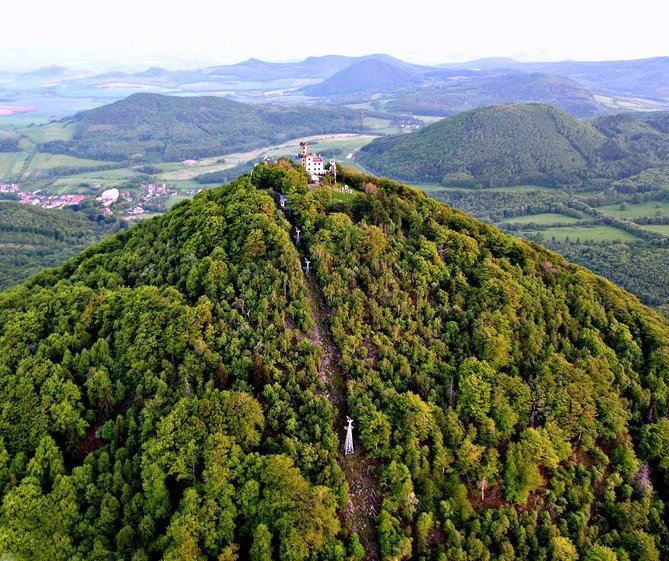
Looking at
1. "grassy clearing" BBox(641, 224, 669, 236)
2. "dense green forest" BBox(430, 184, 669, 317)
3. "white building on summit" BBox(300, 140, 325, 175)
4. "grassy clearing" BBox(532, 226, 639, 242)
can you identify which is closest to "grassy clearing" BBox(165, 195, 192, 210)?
"dense green forest" BBox(430, 184, 669, 317)

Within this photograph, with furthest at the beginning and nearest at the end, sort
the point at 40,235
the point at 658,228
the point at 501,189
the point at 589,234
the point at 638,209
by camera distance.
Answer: the point at 501,189 < the point at 638,209 < the point at 658,228 < the point at 589,234 < the point at 40,235

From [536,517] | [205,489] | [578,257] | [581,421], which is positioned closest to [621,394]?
[581,421]

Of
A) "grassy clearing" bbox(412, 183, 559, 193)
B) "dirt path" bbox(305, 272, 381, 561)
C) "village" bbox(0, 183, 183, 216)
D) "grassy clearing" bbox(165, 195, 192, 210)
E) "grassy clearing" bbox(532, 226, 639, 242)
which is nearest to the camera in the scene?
"dirt path" bbox(305, 272, 381, 561)

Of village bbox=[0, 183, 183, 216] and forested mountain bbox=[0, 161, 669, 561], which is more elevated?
forested mountain bbox=[0, 161, 669, 561]

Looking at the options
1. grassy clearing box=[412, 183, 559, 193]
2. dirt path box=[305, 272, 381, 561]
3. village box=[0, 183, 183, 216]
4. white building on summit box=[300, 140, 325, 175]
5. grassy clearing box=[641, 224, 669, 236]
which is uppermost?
white building on summit box=[300, 140, 325, 175]

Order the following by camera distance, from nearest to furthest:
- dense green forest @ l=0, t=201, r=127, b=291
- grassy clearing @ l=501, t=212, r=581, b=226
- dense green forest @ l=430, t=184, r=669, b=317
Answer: dense green forest @ l=430, t=184, r=669, b=317, dense green forest @ l=0, t=201, r=127, b=291, grassy clearing @ l=501, t=212, r=581, b=226

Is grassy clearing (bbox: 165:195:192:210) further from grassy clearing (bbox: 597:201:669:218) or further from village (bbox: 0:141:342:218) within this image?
grassy clearing (bbox: 597:201:669:218)

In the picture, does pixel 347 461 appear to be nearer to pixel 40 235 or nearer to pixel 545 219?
pixel 40 235

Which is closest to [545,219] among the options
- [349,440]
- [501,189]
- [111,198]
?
[501,189]
